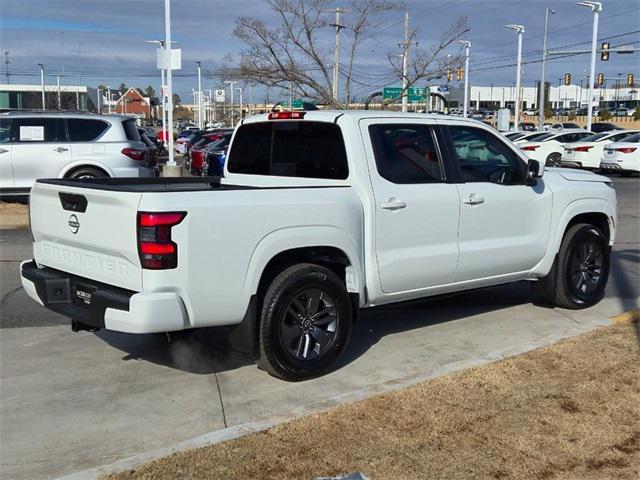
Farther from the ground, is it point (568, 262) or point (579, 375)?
point (568, 262)

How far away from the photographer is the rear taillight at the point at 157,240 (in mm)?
4359

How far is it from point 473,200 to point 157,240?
2.89 metres

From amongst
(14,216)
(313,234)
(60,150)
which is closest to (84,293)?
(313,234)

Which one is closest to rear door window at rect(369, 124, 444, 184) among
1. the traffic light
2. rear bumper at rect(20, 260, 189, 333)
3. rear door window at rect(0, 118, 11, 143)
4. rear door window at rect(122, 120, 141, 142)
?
rear bumper at rect(20, 260, 189, 333)

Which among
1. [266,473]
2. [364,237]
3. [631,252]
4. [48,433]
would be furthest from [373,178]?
[631,252]

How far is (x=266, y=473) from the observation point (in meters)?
3.77

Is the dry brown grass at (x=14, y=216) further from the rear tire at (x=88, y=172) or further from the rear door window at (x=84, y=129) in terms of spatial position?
the rear door window at (x=84, y=129)

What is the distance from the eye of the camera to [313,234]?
505 cm

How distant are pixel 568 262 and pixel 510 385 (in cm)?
242

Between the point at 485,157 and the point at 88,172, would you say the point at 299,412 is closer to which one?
the point at 485,157

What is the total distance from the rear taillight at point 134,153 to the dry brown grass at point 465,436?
380 inches

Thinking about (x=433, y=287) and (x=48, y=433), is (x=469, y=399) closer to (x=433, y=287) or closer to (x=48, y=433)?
(x=433, y=287)

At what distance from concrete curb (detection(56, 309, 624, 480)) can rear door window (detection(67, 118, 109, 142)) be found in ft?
32.3

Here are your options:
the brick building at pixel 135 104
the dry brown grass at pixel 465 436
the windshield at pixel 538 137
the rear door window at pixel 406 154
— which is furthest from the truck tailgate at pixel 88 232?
the brick building at pixel 135 104
